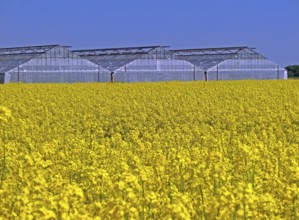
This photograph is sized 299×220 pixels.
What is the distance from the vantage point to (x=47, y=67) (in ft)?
127

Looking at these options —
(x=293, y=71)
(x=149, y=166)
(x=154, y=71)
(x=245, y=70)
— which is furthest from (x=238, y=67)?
(x=149, y=166)

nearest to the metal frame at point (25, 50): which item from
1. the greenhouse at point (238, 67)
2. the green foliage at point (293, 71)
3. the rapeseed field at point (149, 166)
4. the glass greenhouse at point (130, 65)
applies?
the glass greenhouse at point (130, 65)

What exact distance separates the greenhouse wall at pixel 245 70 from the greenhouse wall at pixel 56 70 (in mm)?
8605

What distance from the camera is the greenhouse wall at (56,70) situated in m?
37.2

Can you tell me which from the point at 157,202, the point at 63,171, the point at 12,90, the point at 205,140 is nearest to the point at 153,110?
the point at 12,90

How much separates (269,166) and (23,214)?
372 cm

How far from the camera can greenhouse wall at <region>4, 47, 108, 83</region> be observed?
122 feet

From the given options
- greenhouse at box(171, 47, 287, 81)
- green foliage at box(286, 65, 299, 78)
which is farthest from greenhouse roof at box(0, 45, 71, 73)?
green foliage at box(286, 65, 299, 78)

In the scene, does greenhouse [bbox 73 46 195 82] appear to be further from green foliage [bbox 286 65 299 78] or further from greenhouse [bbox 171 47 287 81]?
green foliage [bbox 286 65 299 78]

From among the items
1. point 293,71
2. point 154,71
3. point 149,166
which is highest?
point 293,71

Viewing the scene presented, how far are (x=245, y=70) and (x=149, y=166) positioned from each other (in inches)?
1592

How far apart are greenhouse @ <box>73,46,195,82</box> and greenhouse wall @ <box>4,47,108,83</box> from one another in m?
0.90

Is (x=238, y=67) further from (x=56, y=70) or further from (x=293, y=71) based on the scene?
(x=293, y=71)

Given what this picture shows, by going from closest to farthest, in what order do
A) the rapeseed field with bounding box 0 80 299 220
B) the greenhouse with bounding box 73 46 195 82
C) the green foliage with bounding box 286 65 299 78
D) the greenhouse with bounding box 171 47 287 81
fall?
the rapeseed field with bounding box 0 80 299 220 < the greenhouse with bounding box 73 46 195 82 < the greenhouse with bounding box 171 47 287 81 < the green foliage with bounding box 286 65 299 78
